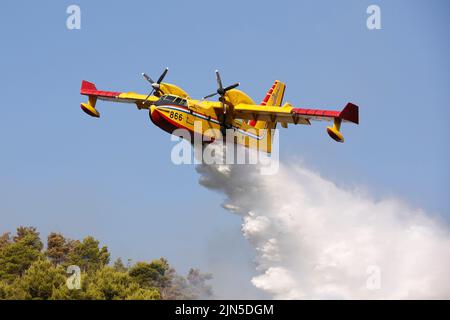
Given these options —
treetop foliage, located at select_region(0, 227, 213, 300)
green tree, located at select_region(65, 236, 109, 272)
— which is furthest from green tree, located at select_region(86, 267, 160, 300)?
green tree, located at select_region(65, 236, 109, 272)

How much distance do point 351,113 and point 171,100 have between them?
8784 mm

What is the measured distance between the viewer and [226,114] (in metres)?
41.0

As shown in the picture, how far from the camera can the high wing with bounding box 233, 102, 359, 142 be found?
125 feet

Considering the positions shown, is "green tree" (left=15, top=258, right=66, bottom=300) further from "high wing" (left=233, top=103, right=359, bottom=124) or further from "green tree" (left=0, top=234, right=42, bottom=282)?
"green tree" (left=0, top=234, right=42, bottom=282)

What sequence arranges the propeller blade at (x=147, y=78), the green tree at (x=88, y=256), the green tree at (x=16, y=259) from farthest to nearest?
the green tree at (x=88, y=256) → the green tree at (x=16, y=259) → the propeller blade at (x=147, y=78)

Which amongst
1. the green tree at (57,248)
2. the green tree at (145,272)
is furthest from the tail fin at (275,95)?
the green tree at (57,248)

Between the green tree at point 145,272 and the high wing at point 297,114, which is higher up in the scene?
the high wing at point 297,114

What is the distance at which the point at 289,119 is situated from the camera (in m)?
41.4

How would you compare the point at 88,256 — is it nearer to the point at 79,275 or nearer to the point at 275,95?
the point at 79,275

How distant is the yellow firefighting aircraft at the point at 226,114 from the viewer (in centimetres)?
3825

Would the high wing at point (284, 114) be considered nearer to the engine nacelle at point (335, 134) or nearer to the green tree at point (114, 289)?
the engine nacelle at point (335, 134)

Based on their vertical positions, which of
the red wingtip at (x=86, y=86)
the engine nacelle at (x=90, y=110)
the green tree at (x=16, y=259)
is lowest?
the green tree at (x=16, y=259)
